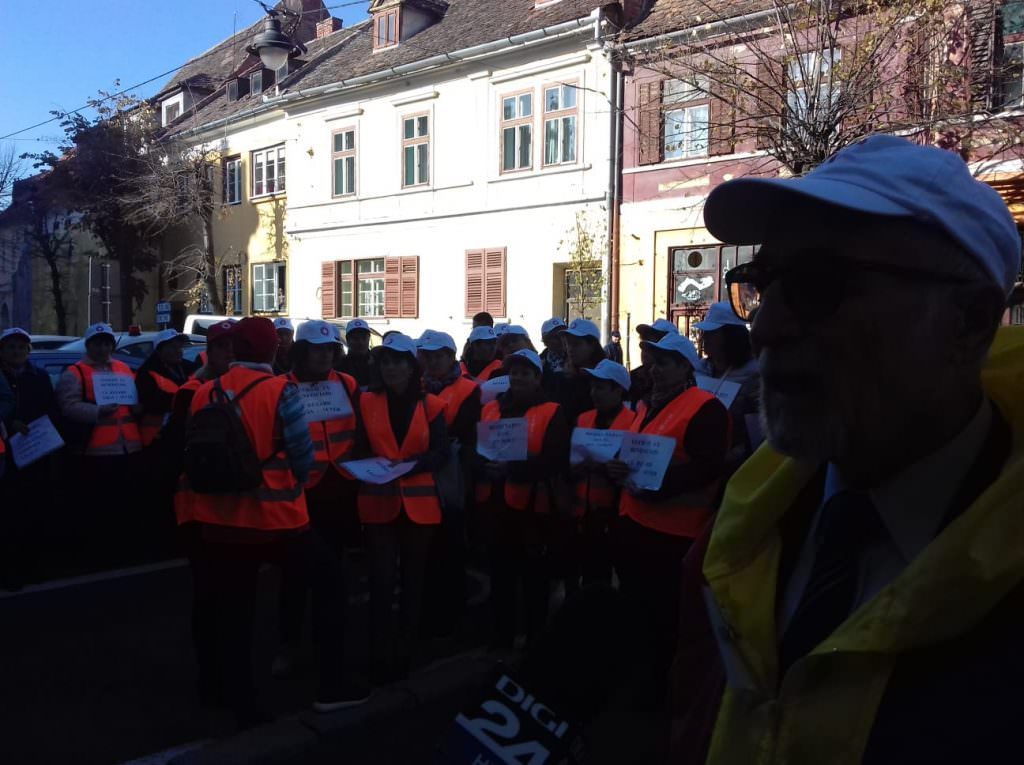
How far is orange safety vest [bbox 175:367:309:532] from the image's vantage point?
14.0ft

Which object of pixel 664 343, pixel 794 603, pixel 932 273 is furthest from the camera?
pixel 664 343

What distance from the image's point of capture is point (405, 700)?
476 cm

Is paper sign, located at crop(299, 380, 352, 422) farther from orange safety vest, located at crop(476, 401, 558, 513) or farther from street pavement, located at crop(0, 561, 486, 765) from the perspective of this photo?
street pavement, located at crop(0, 561, 486, 765)

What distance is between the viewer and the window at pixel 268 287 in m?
27.4

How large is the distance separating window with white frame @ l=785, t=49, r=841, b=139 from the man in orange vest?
9405 millimetres

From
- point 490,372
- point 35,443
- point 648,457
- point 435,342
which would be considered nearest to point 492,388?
point 435,342

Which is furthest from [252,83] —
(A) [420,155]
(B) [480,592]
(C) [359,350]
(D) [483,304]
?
(B) [480,592]

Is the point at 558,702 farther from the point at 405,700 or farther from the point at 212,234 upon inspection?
the point at 212,234

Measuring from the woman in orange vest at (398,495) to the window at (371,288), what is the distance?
18.3 meters

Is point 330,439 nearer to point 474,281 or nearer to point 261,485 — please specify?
point 261,485

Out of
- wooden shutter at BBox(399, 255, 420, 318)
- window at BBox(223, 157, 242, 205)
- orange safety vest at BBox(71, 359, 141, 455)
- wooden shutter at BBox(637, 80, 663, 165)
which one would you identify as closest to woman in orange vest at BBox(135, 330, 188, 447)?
orange safety vest at BBox(71, 359, 141, 455)

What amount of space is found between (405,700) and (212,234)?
2725 centimetres

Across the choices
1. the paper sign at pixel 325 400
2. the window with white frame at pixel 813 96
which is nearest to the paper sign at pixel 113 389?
the paper sign at pixel 325 400

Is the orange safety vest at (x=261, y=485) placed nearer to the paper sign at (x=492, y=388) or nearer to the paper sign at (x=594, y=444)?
the paper sign at (x=594, y=444)
